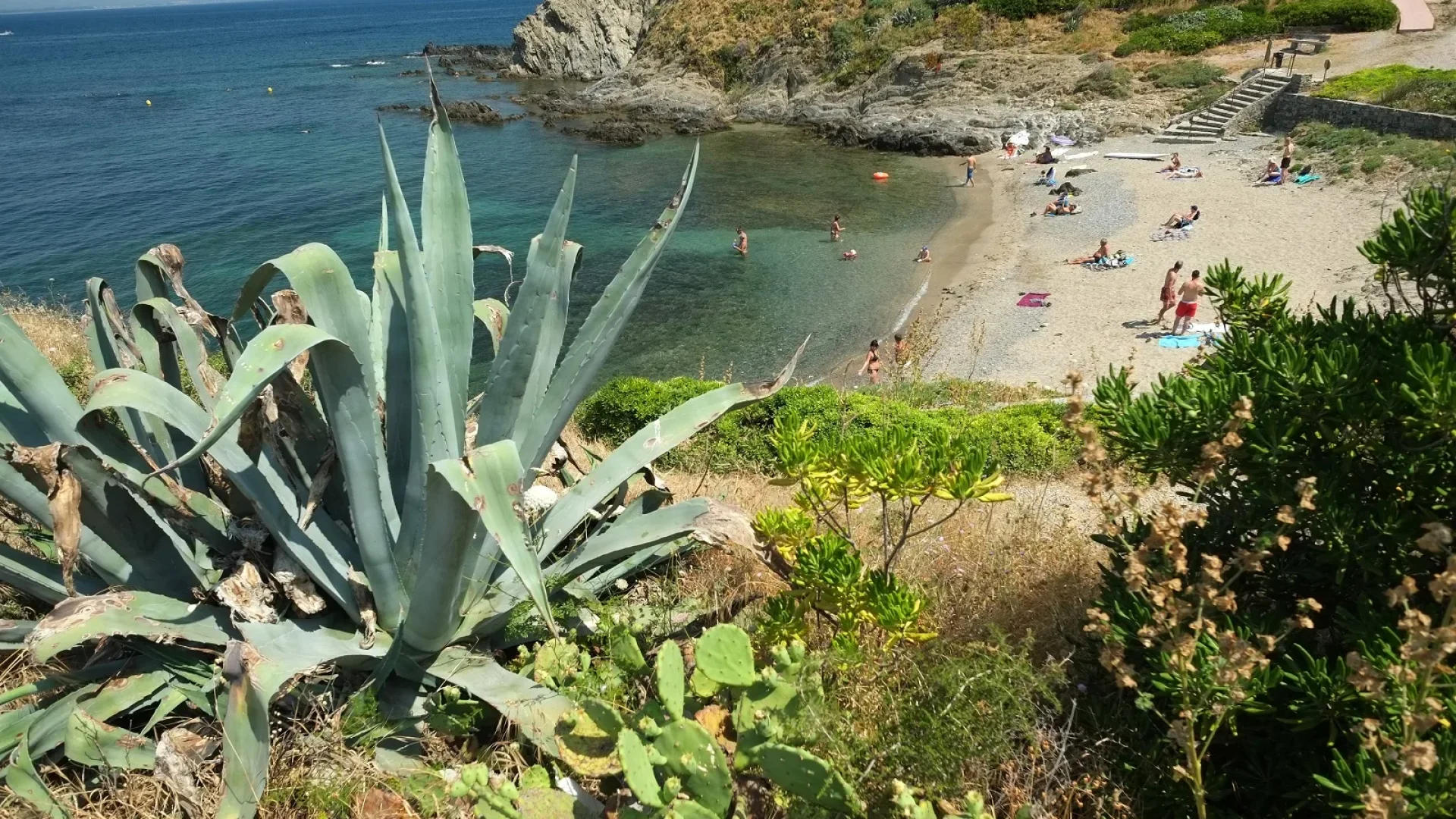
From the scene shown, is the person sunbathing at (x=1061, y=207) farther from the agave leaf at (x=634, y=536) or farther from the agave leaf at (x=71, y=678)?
the agave leaf at (x=71, y=678)

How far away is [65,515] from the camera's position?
7.91 ft

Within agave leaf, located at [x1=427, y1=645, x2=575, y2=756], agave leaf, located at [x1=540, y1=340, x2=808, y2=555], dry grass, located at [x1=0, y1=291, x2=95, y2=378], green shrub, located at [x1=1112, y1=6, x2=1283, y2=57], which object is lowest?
dry grass, located at [x1=0, y1=291, x2=95, y2=378]

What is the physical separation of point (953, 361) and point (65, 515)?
15781 mm

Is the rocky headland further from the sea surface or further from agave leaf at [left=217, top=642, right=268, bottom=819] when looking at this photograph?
agave leaf at [left=217, top=642, right=268, bottom=819]

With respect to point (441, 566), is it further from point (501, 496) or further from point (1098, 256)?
point (1098, 256)

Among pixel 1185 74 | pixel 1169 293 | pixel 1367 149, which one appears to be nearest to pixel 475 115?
pixel 1185 74

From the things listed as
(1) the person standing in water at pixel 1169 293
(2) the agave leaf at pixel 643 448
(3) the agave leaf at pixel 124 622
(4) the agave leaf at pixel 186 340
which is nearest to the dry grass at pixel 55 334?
(4) the agave leaf at pixel 186 340

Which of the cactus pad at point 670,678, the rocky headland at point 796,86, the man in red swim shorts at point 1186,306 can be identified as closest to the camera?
the cactus pad at point 670,678

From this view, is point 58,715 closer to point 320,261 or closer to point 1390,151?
point 320,261

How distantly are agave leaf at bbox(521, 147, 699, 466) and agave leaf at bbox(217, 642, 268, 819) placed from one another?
1222 millimetres

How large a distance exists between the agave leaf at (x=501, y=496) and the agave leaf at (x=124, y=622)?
1.23 metres

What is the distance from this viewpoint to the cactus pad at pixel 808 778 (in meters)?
2.07

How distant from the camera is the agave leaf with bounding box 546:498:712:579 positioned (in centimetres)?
313

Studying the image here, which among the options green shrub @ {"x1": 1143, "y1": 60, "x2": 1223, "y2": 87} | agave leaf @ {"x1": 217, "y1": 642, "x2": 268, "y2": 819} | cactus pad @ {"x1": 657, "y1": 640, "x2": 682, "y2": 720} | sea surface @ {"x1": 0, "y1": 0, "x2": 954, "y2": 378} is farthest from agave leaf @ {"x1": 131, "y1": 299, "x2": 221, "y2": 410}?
green shrub @ {"x1": 1143, "y1": 60, "x2": 1223, "y2": 87}
